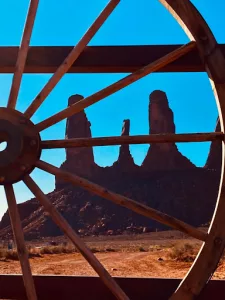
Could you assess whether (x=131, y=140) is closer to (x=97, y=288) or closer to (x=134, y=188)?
(x=97, y=288)

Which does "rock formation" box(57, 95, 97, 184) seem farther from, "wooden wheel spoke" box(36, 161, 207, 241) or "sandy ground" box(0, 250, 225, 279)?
"wooden wheel spoke" box(36, 161, 207, 241)

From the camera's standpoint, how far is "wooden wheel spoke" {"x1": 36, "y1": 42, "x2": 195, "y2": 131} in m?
2.71

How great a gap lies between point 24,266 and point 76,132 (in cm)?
6964

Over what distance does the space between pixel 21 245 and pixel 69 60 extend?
127cm

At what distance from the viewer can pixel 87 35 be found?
2.89m

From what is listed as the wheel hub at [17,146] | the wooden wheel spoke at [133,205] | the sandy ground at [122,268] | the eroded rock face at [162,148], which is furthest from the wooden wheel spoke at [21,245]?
the eroded rock face at [162,148]

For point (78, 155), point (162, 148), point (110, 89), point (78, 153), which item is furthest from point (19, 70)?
point (162, 148)

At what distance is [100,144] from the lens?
274cm

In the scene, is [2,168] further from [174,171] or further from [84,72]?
[174,171]

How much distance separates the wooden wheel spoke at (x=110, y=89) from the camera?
271cm

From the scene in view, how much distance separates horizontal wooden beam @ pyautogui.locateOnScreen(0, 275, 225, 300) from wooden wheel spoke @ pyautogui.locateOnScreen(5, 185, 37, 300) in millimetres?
330

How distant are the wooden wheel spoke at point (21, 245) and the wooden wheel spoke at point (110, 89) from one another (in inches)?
19.0

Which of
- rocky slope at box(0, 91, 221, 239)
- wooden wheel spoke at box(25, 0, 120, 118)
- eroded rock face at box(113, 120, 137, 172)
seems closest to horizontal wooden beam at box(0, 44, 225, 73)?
wooden wheel spoke at box(25, 0, 120, 118)

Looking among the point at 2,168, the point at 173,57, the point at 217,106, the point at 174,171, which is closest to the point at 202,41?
the point at 173,57
